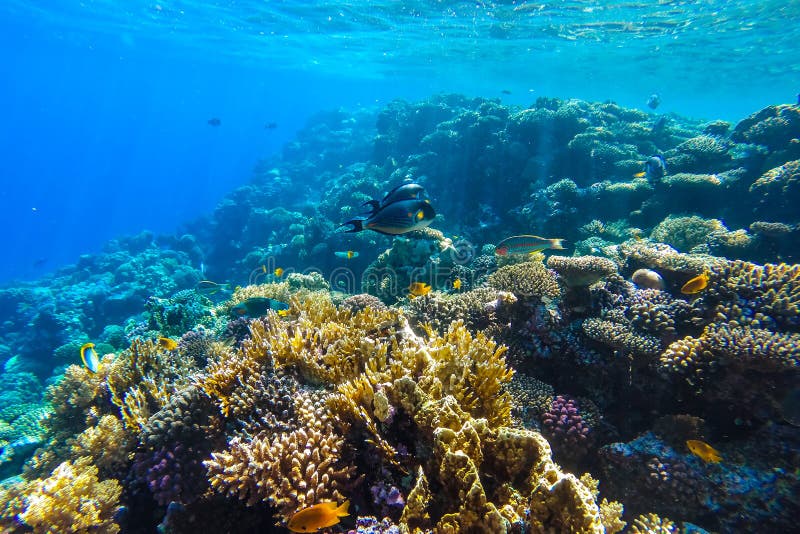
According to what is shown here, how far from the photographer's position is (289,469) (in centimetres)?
262

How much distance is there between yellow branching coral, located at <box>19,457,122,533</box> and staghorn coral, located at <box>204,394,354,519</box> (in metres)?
1.19

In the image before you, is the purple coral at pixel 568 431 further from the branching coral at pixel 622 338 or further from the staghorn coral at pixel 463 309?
the staghorn coral at pixel 463 309

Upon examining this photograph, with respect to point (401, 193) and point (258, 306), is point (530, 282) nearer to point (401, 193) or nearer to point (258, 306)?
point (401, 193)

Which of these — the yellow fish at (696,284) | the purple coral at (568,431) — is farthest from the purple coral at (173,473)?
the yellow fish at (696,284)

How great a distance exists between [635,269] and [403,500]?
5522mm

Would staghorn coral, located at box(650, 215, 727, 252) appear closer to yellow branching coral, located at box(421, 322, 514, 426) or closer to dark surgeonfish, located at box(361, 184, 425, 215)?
dark surgeonfish, located at box(361, 184, 425, 215)

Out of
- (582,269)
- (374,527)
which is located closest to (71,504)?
(374,527)

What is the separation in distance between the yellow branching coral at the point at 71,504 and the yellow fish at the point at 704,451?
17.3 ft

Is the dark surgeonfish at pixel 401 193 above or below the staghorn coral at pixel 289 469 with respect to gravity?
above

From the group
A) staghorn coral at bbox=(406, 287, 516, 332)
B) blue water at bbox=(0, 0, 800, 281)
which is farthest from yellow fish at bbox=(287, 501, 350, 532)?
blue water at bbox=(0, 0, 800, 281)

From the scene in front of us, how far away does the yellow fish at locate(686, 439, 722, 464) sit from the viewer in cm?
318

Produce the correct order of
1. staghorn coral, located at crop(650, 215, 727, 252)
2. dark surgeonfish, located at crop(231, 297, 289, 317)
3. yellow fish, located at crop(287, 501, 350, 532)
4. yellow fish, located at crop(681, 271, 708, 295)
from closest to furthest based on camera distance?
yellow fish, located at crop(287, 501, 350, 532) < yellow fish, located at crop(681, 271, 708, 295) < dark surgeonfish, located at crop(231, 297, 289, 317) < staghorn coral, located at crop(650, 215, 727, 252)

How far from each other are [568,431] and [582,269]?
6.53 ft

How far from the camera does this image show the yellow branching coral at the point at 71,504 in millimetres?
2828
